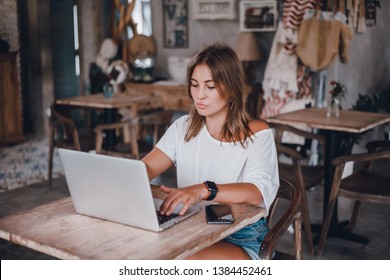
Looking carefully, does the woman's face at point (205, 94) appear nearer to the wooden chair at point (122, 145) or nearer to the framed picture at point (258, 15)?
the wooden chair at point (122, 145)

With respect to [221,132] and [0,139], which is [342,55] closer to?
[221,132]

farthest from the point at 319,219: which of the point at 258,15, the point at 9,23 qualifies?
the point at 9,23

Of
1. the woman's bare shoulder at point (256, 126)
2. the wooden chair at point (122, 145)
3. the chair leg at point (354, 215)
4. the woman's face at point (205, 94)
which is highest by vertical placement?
the woman's face at point (205, 94)

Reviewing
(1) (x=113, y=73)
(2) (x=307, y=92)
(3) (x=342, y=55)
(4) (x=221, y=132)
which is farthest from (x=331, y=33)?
(4) (x=221, y=132)

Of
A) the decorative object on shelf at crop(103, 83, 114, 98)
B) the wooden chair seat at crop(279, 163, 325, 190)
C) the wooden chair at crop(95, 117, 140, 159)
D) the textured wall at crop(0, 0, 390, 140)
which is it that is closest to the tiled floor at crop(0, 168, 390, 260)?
the wooden chair seat at crop(279, 163, 325, 190)

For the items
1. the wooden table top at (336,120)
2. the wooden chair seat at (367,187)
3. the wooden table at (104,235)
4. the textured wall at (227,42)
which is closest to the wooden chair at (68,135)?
the wooden table top at (336,120)

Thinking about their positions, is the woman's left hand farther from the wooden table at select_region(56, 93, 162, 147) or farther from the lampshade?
the lampshade

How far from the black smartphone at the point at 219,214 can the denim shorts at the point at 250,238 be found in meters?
0.18

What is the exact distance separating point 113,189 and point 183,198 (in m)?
0.27

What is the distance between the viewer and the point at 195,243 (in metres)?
1.79

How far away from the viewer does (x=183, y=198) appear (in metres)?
2.03

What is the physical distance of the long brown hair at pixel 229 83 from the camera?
236cm

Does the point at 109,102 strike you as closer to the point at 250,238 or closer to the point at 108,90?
the point at 108,90

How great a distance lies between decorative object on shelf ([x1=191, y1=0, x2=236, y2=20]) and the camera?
674cm
